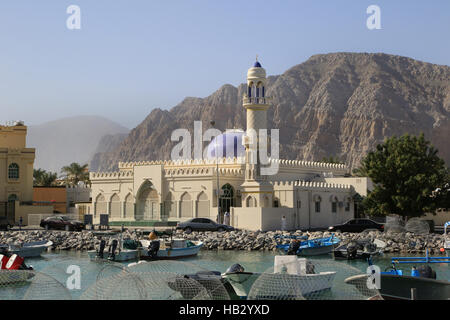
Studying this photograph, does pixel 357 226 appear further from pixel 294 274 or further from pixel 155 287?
pixel 155 287

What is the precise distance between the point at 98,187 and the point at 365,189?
57.9 ft

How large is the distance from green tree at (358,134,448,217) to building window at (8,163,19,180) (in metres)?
23.0

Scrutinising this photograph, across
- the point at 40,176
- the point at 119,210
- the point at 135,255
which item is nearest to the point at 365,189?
the point at 119,210

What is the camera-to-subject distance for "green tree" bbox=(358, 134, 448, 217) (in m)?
35.5

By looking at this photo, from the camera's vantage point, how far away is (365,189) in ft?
134

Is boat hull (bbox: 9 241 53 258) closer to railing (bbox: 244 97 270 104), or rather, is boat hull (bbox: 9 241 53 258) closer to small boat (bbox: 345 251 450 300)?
railing (bbox: 244 97 270 104)

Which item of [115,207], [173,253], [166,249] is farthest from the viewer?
[115,207]

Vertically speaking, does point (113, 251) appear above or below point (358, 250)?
above

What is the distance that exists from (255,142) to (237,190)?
3562mm

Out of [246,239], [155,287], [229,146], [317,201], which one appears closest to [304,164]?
[229,146]

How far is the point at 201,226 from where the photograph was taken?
116 ft

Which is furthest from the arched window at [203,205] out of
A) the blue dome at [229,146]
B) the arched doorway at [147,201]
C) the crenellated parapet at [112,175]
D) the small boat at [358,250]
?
the small boat at [358,250]
